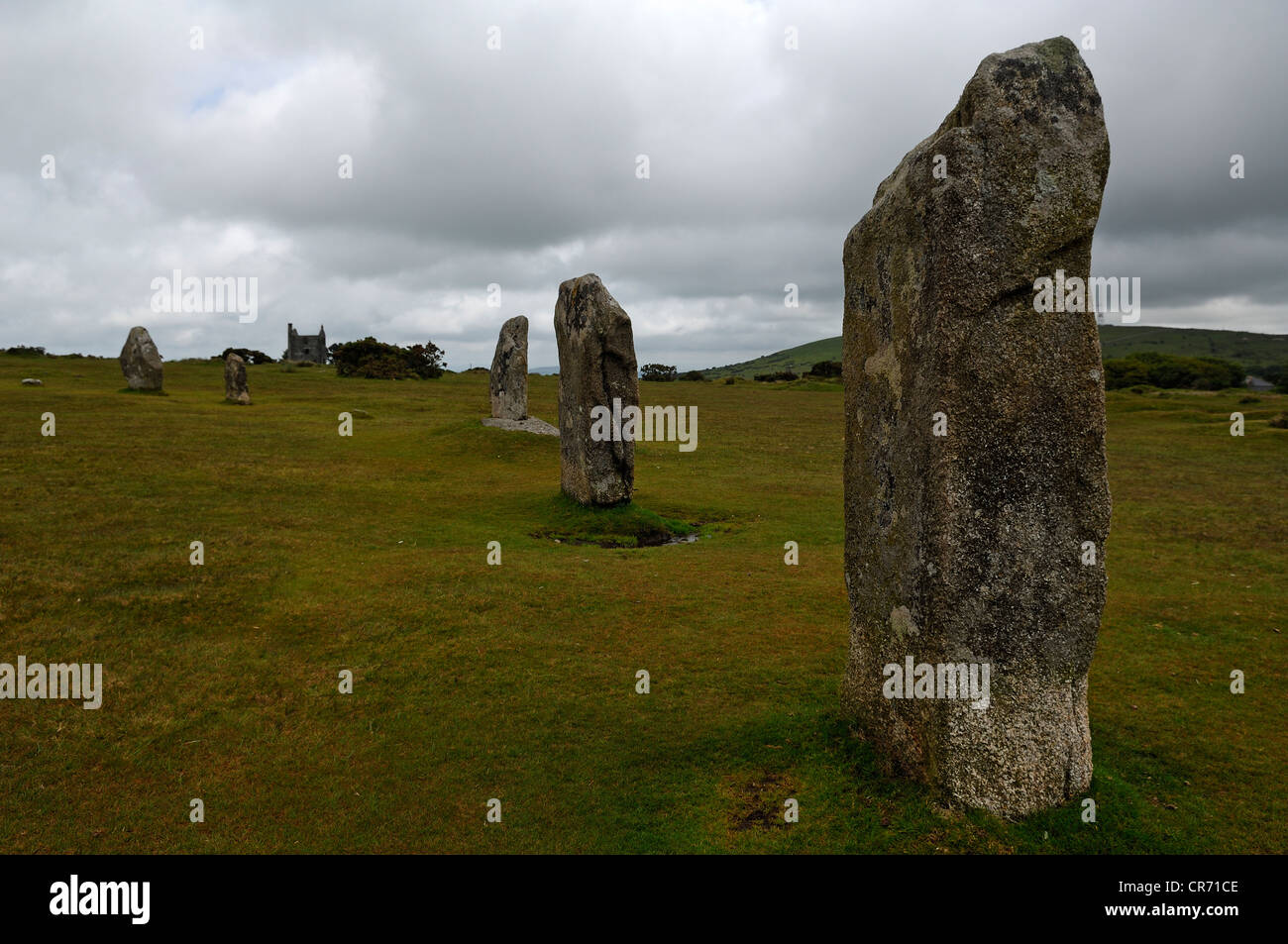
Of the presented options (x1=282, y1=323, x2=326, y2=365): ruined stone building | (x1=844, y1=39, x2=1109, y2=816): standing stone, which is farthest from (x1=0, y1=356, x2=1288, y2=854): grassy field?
(x1=282, y1=323, x2=326, y2=365): ruined stone building

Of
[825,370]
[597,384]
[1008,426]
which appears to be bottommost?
[1008,426]

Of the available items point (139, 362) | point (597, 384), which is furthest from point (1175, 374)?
point (139, 362)

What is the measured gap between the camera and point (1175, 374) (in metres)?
87.1

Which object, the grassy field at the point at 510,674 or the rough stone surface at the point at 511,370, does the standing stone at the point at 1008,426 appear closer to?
the grassy field at the point at 510,674

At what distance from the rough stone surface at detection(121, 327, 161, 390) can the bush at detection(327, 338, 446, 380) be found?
74.9ft

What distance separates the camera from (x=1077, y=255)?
5.96 meters

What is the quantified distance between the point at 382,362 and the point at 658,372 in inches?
1462

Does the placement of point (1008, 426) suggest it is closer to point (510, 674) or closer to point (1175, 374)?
point (510, 674)

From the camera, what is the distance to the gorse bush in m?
84.3

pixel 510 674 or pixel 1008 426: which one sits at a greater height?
pixel 1008 426

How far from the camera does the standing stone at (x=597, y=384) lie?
18391 millimetres

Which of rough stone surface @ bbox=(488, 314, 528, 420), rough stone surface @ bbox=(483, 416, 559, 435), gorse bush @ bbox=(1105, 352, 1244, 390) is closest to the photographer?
rough stone surface @ bbox=(483, 416, 559, 435)

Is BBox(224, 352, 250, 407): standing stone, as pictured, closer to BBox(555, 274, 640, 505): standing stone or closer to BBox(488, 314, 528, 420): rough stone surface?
BBox(488, 314, 528, 420): rough stone surface

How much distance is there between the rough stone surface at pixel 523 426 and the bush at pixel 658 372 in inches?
2462
